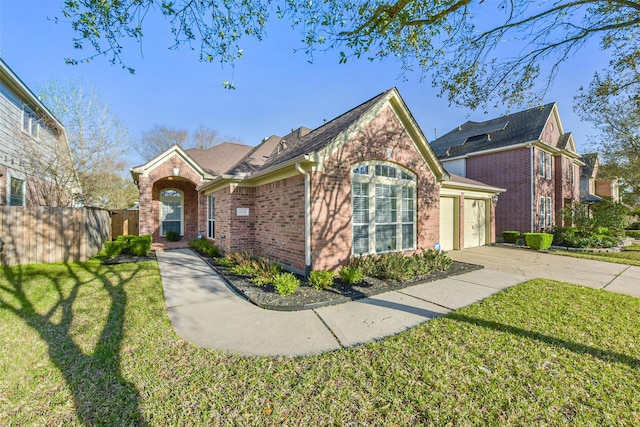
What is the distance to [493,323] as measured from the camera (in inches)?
164

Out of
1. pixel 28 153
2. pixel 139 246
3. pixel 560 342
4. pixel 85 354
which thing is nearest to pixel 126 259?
pixel 139 246

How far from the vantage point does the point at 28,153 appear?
33.2 feet

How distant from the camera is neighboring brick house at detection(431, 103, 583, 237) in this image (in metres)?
15.1

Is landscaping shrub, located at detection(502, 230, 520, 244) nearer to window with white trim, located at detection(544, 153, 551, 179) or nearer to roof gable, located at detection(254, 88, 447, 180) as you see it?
window with white trim, located at detection(544, 153, 551, 179)

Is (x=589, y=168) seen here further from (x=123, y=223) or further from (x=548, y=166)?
(x=123, y=223)

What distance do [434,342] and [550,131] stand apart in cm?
2056

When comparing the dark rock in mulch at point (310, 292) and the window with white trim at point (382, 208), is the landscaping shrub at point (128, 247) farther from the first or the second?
the window with white trim at point (382, 208)

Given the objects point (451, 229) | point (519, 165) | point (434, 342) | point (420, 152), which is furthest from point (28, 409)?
point (519, 165)

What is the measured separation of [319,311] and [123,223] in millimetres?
15661

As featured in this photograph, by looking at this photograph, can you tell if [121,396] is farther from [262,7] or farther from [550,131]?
[550,131]

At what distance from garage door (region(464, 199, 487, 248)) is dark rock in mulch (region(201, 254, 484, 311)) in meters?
7.03

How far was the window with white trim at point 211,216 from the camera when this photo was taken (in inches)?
443

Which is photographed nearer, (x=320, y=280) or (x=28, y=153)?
(x=320, y=280)

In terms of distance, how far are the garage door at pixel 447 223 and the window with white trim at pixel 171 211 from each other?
558 inches
